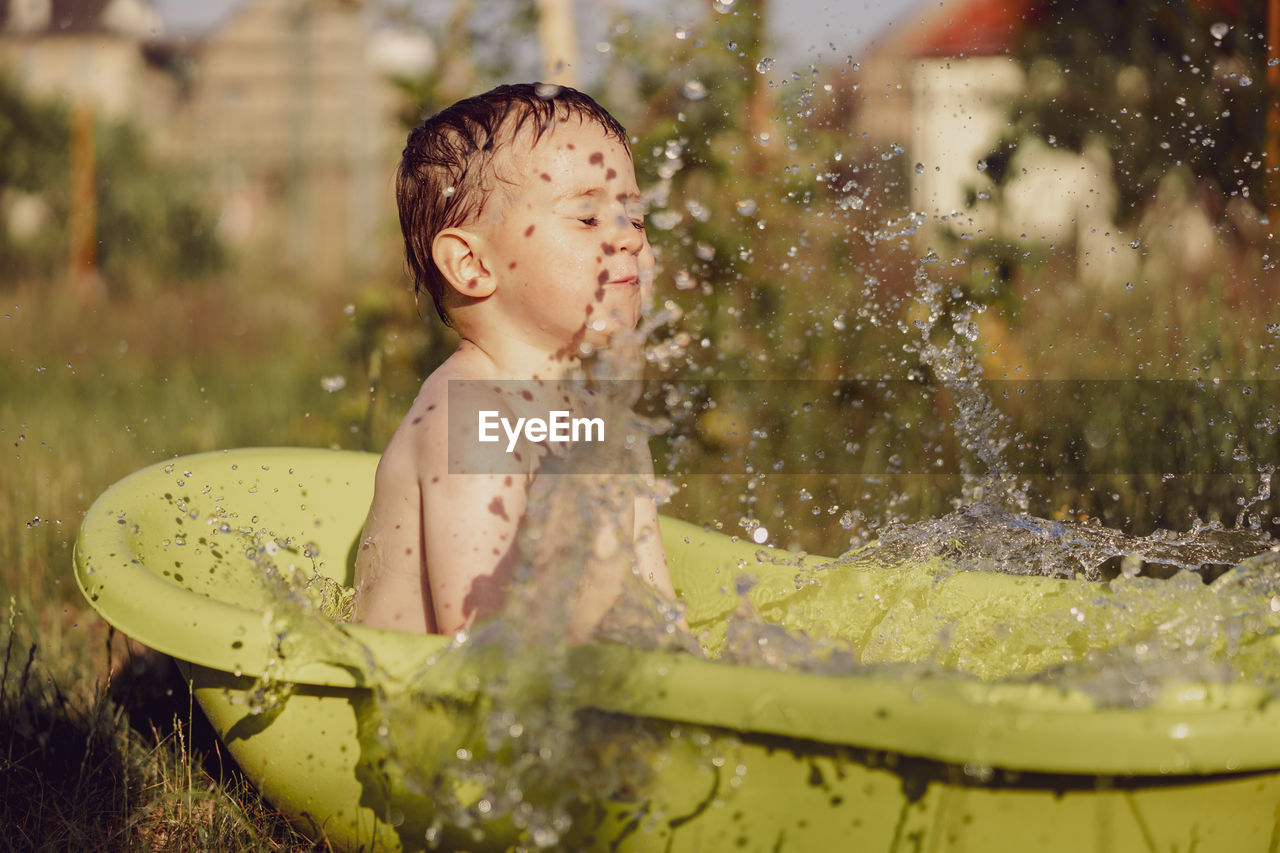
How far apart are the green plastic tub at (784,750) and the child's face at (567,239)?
0.68 meters

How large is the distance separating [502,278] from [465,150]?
0.22 meters

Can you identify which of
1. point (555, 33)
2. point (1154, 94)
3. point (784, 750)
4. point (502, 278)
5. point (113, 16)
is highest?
point (113, 16)

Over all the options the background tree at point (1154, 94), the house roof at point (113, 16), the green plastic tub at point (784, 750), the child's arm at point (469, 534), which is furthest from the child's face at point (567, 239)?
the house roof at point (113, 16)

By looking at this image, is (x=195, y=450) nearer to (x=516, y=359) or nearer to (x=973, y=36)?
(x=516, y=359)

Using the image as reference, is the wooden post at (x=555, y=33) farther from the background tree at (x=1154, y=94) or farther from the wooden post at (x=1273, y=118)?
the wooden post at (x=1273, y=118)

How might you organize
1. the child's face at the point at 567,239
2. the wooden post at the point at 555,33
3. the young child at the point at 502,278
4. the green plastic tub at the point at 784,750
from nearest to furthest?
the green plastic tub at the point at 784,750 → the young child at the point at 502,278 → the child's face at the point at 567,239 → the wooden post at the point at 555,33

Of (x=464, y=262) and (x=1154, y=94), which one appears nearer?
(x=464, y=262)

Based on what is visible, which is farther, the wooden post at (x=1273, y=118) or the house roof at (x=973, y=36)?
the house roof at (x=973, y=36)

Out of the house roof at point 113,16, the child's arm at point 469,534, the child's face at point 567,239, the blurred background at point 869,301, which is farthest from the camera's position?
the house roof at point 113,16

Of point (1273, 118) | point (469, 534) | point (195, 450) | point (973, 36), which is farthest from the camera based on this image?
point (973, 36)

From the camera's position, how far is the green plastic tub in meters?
1.14

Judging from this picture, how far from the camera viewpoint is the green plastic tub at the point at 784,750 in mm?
1137

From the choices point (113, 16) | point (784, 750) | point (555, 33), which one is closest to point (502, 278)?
point (784, 750)

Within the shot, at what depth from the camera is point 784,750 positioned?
1.25m
